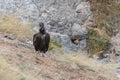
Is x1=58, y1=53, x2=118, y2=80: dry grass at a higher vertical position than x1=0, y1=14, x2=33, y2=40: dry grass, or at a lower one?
lower

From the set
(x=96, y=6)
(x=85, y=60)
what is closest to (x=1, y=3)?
(x=96, y=6)

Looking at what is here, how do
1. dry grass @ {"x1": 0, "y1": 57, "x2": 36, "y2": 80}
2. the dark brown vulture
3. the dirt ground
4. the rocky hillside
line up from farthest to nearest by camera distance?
the dark brown vulture, the rocky hillside, the dirt ground, dry grass @ {"x1": 0, "y1": 57, "x2": 36, "y2": 80}

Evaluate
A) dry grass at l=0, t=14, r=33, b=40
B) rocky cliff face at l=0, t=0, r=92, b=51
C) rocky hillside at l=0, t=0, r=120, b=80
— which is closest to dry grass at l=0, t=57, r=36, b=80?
rocky hillside at l=0, t=0, r=120, b=80

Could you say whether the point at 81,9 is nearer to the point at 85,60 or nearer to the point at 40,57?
the point at 85,60

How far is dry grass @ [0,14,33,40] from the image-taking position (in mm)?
13961

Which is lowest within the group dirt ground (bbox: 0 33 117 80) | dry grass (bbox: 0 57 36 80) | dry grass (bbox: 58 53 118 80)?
dry grass (bbox: 58 53 118 80)

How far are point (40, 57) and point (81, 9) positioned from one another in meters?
4.43

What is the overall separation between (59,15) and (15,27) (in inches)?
85.3

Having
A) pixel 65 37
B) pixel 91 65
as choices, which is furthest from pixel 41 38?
pixel 65 37

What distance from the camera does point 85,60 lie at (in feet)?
43.0

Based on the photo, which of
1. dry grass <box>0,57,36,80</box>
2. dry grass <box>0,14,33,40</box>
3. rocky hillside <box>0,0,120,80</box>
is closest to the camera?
dry grass <box>0,57,36,80</box>

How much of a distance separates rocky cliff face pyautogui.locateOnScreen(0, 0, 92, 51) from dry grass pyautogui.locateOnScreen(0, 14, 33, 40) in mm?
611

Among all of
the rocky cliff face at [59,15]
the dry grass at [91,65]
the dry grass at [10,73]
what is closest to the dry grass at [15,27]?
the rocky cliff face at [59,15]

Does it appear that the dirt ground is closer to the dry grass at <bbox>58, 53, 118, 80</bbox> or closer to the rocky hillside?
the rocky hillside
